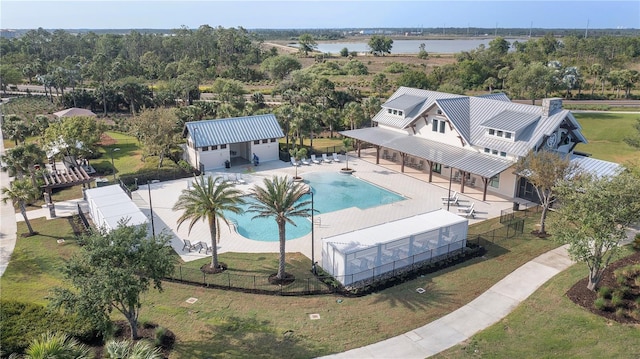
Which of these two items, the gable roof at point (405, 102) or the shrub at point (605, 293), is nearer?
the shrub at point (605, 293)

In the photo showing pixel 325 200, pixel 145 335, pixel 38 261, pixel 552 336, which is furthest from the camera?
pixel 325 200

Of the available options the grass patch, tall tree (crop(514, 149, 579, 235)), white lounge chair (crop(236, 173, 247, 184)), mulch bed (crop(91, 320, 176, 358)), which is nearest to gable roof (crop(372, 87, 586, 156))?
tall tree (crop(514, 149, 579, 235))

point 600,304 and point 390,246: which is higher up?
point 390,246

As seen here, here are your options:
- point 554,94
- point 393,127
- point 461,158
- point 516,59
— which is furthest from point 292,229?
point 516,59

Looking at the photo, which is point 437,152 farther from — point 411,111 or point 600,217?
point 600,217

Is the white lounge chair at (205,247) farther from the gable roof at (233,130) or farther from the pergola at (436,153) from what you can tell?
the pergola at (436,153)

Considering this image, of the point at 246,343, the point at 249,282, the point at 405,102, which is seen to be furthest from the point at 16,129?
the point at 246,343

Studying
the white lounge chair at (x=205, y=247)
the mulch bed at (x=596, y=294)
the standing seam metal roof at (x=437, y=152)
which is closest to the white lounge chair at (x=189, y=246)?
the white lounge chair at (x=205, y=247)

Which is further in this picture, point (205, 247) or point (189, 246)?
point (205, 247)
